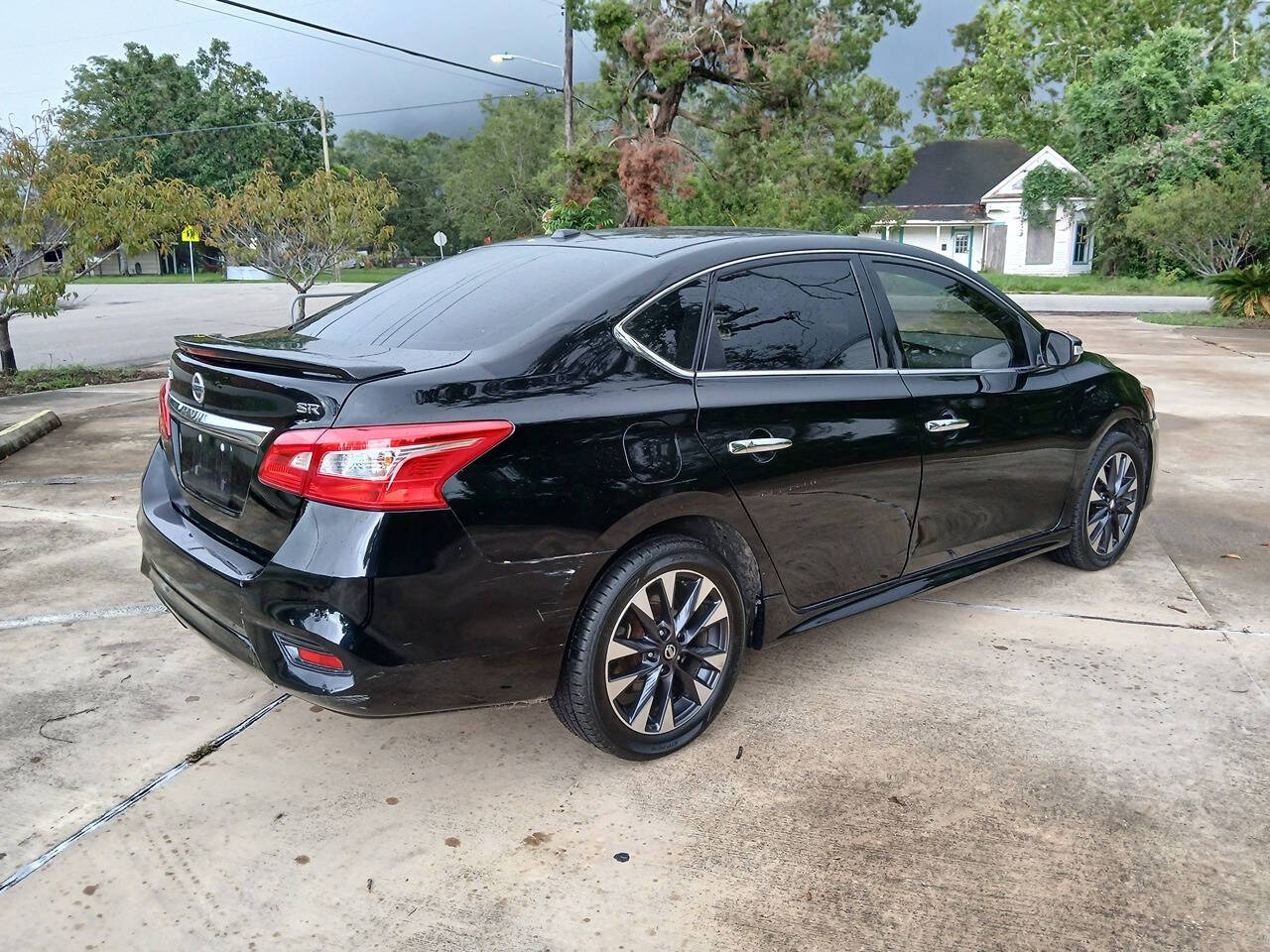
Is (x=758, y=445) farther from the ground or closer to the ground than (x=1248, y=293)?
farther from the ground

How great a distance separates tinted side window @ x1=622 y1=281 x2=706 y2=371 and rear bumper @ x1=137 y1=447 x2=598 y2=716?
28.7 inches

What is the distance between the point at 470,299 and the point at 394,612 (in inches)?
49.2

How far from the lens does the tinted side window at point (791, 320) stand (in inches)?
136

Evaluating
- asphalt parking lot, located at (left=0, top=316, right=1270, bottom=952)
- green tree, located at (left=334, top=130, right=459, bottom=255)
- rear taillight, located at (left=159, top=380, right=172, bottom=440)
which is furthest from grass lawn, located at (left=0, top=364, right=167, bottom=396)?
green tree, located at (left=334, top=130, right=459, bottom=255)

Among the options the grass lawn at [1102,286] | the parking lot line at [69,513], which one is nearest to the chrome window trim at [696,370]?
the parking lot line at [69,513]

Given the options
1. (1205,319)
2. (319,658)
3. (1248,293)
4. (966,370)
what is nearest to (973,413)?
(966,370)

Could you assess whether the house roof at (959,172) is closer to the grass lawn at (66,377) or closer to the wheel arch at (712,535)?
the grass lawn at (66,377)

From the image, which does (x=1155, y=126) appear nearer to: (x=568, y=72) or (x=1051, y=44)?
(x=1051, y=44)

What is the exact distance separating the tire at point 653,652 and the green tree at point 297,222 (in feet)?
50.4

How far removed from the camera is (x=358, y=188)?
727 inches

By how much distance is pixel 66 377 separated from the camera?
12758 mm

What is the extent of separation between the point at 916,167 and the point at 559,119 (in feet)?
82.0

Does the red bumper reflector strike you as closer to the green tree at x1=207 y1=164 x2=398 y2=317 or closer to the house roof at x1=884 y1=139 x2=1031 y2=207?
the green tree at x1=207 y1=164 x2=398 y2=317

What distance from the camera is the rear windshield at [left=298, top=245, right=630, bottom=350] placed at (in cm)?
326
